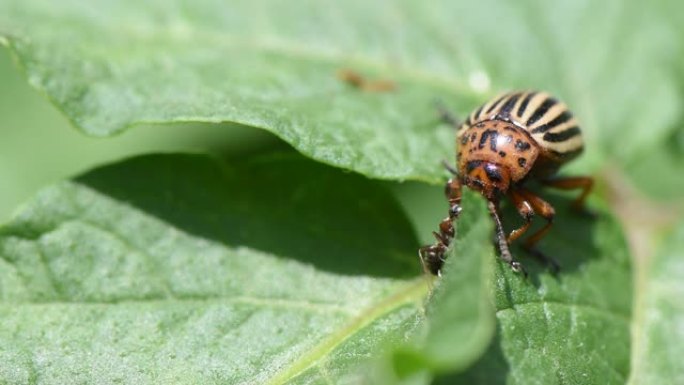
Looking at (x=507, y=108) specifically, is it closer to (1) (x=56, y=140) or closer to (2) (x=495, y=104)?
(2) (x=495, y=104)

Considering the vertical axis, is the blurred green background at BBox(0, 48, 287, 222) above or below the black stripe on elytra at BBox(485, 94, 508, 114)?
below

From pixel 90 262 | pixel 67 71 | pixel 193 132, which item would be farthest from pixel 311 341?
pixel 193 132

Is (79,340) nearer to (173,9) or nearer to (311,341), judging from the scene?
(311,341)

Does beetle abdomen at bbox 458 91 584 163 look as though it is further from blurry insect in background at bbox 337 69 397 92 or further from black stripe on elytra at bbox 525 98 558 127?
blurry insect in background at bbox 337 69 397 92

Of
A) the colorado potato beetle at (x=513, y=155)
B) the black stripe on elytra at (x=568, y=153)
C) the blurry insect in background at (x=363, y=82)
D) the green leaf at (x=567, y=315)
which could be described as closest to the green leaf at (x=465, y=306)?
the green leaf at (x=567, y=315)

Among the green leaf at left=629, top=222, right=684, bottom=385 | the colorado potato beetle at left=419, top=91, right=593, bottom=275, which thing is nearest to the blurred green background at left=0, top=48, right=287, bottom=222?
the colorado potato beetle at left=419, top=91, right=593, bottom=275

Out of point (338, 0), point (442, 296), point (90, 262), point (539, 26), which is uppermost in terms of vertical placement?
point (539, 26)
